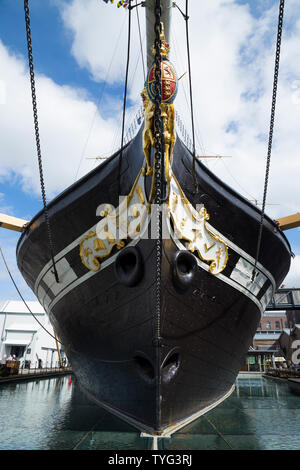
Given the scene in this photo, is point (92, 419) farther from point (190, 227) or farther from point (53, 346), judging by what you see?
point (53, 346)

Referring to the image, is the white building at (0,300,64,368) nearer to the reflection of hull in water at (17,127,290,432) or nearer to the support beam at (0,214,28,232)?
the support beam at (0,214,28,232)

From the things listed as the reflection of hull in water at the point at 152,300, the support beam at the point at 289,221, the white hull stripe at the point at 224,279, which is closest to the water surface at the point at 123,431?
the reflection of hull in water at the point at 152,300

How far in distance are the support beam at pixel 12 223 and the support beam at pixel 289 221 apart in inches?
212

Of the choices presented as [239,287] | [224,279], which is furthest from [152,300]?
[239,287]

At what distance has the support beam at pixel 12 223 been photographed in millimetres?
6325

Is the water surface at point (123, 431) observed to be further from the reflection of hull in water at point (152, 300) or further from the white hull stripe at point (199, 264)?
the white hull stripe at point (199, 264)

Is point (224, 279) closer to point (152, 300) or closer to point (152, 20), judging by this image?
point (152, 300)

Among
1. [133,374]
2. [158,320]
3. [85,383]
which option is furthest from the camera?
[85,383]

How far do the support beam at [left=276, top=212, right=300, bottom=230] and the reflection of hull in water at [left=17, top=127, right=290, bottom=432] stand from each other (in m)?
0.26

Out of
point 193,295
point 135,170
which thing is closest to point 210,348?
point 193,295

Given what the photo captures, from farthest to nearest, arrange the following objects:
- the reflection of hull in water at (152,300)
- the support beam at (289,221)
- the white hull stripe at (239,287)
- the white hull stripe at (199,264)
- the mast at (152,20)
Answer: the support beam at (289,221) → the white hull stripe at (199,264) → the white hull stripe at (239,287) → the reflection of hull in water at (152,300) → the mast at (152,20)

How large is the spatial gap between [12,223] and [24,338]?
17836mm

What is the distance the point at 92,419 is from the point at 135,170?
13.3ft
